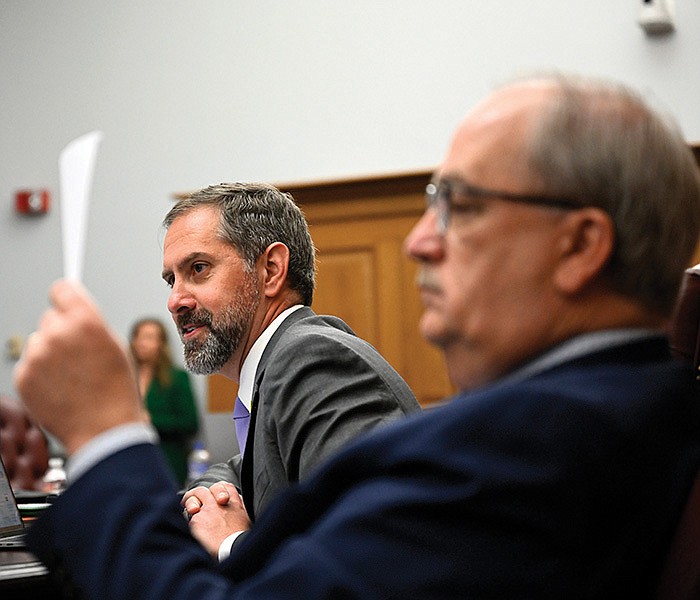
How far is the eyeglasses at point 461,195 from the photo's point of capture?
1.07 meters

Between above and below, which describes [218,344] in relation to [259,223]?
below

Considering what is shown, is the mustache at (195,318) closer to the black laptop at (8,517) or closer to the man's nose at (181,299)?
the man's nose at (181,299)

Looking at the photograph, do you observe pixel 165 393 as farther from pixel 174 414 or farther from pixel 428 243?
pixel 428 243

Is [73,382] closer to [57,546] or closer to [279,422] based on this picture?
[57,546]

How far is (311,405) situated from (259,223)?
0.72 m

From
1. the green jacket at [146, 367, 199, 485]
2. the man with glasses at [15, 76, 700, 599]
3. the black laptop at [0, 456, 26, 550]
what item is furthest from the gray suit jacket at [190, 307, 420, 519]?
the green jacket at [146, 367, 199, 485]

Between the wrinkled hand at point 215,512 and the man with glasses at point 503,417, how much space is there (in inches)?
28.3

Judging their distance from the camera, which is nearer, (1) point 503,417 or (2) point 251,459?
(1) point 503,417

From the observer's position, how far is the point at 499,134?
3.57 feet

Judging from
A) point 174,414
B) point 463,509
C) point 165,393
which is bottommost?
point 174,414

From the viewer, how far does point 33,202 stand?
7.88m

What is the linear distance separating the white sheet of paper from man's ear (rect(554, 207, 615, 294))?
456 mm

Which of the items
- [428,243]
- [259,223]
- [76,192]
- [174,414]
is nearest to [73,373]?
[76,192]

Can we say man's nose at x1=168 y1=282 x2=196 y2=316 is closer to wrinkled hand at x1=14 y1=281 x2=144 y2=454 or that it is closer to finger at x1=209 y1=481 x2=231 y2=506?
finger at x1=209 y1=481 x2=231 y2=506
